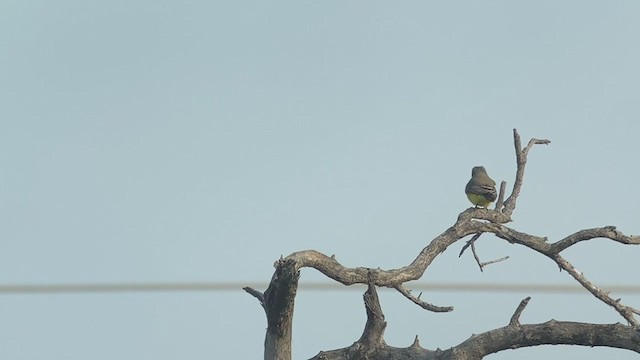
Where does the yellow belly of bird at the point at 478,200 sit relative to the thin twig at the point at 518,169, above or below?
above

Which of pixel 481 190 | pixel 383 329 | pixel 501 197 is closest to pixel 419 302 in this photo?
pixel 383 329

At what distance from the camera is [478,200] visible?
1617cm

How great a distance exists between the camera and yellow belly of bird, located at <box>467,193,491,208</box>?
16.0m

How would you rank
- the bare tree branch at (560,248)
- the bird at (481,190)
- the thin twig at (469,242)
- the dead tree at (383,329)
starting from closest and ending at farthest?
the dead tree at (383,329)
the bare tree branch at (560,248)
the thin twig at (469,242)
the bird at (481,190)


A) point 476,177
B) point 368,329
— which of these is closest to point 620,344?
point 368,329

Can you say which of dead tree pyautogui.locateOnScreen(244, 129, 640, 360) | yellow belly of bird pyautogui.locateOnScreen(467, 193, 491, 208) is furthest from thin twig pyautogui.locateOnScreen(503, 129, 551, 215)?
yellow belly of bird pyautogui.locateOnScreen(467, 193, 491, 208)

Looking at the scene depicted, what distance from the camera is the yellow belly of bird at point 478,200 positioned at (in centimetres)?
1599

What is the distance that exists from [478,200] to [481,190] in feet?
0.77

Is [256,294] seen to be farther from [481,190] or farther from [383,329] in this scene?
[481,190]

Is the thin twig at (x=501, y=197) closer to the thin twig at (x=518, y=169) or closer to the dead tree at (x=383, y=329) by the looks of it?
the thin twig at (x=518, y=169)

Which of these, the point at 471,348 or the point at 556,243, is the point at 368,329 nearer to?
the point at 471,348

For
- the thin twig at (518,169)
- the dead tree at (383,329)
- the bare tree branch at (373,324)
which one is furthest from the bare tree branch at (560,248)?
the bare tree branch at (373,324)

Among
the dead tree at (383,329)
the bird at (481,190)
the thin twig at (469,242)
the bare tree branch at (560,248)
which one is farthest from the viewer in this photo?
the bird at (481,190)

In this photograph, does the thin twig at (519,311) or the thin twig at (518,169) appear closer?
the thin twig at (519,311)
